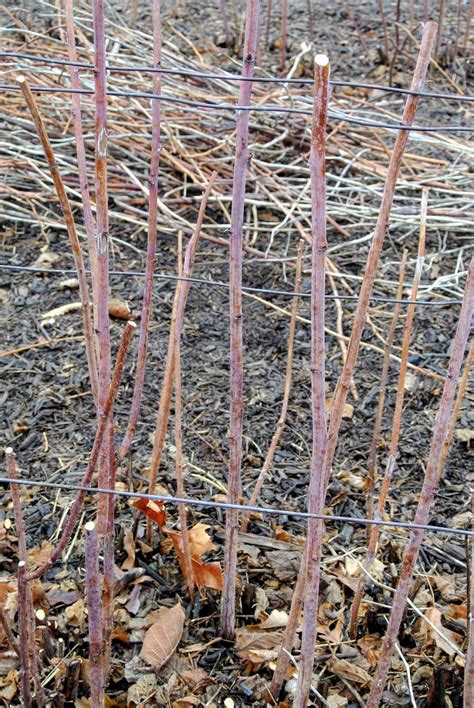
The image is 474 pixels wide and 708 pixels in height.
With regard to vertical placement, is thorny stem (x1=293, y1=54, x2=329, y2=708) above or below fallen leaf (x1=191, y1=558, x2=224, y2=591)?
above

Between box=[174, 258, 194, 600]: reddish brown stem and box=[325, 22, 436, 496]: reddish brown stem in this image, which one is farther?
box=[174, 258, 194, 600]: reddish brown stem

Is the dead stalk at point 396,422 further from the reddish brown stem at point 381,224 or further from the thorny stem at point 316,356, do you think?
the thorny stem at point 316,356

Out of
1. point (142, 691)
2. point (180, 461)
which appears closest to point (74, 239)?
point (180, 461)

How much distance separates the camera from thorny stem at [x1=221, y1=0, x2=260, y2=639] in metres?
1.23

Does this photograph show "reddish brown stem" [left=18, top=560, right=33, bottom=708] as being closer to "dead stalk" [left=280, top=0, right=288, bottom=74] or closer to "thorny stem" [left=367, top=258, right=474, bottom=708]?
"thorny stem" [left=367, top=258, right=474, bottom=708]

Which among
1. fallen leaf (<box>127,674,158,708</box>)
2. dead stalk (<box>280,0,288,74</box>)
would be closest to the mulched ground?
fallen leaf (<box>127,674,158,708</box>)

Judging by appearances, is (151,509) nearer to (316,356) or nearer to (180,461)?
(180,461)

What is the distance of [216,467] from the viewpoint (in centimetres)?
209

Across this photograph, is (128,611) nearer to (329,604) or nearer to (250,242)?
(329,604)

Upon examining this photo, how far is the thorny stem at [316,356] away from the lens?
0.94 m

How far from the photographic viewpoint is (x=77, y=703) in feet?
4.75

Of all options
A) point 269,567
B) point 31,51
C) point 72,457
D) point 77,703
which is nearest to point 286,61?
point 31,51

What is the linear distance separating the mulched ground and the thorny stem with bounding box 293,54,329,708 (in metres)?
0.37

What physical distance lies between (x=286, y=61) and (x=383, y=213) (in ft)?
12.1
